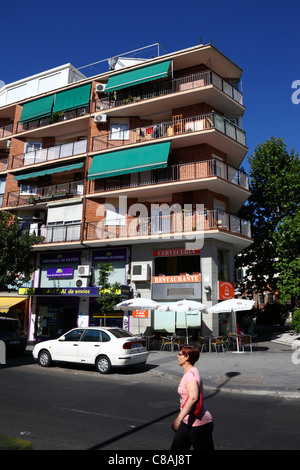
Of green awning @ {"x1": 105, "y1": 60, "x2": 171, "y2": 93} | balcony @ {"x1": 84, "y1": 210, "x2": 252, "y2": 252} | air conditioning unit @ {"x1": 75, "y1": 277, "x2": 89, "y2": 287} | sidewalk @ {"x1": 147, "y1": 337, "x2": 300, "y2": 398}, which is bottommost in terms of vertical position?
sidewalk @ {"x1": 147, "y1": 337, "x2": 300, "y2": 398}

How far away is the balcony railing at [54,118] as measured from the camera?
24562 millimetres

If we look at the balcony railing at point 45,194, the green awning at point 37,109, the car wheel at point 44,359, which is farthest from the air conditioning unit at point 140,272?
the green awning at point 37,109

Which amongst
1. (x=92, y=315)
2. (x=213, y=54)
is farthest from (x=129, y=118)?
(x=92, y=315)

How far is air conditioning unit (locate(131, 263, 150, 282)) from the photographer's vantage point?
1931 cm

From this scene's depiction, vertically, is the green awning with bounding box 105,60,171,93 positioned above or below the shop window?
above

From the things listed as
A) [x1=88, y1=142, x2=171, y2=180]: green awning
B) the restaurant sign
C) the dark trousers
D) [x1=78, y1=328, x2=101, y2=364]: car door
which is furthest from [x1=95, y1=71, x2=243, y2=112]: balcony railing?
the dark trousers

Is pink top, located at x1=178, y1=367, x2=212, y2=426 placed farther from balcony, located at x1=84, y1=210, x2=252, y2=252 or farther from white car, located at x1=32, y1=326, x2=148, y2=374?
balcony, located at x1=84, y1=210, x2=252, y2=252

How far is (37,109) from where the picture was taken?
2572cm

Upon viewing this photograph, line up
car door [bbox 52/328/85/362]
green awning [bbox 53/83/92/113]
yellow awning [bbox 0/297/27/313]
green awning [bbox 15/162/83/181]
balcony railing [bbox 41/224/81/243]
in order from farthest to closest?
green awning [bbox 53/83/92/113] < green awning [bbox 15/162/83/181] < balcony railing [bbox 41/224/81/243] < yellow awning [bbox 0/297/27/313] < car door [bbox 52/328/85/362]

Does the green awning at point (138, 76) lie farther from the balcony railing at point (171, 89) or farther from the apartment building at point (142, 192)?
the balcony railing at point (171, 89)

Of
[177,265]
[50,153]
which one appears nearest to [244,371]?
[177,265]

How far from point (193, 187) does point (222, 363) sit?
983cm

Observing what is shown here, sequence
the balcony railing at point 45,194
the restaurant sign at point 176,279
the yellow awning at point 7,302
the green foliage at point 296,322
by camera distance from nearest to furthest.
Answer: the green foliage at point 296,322 < the restaurant sign at point 176,279 < the yellow awning at point 7,302 < the balcony railing at point 45,194

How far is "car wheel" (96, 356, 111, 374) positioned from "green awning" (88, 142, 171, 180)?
11.0 metres
